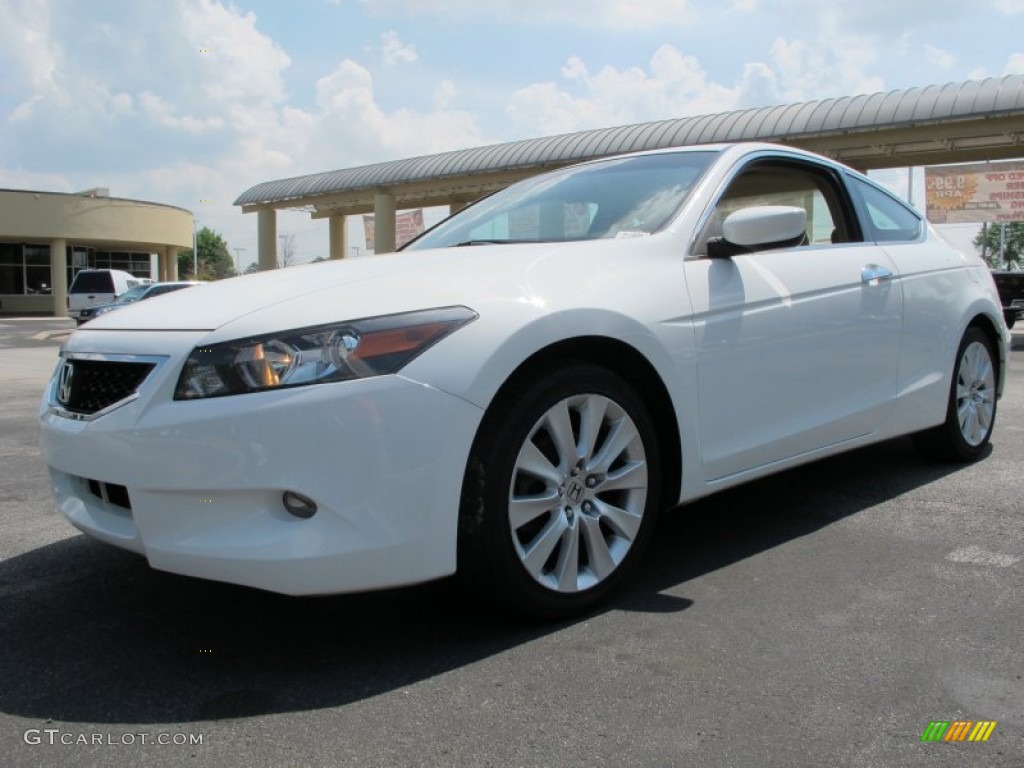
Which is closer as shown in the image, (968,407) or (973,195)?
(968,407)

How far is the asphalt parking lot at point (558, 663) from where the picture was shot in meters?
2.12

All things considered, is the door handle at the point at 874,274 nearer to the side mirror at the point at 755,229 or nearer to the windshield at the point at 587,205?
the side mirror at the point at 755,229

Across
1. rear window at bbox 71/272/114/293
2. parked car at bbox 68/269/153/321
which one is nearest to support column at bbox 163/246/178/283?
parked car at bbox 68/269/153/321

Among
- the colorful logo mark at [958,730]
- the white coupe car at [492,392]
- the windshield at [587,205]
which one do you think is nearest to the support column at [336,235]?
the windshield at [587,205]

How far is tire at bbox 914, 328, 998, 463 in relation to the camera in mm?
4668

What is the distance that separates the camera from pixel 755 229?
3.23 meters

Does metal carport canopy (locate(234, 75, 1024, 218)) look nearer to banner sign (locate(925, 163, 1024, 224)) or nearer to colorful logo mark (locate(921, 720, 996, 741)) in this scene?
banner sign (locate(925, 163, 1024, 224))

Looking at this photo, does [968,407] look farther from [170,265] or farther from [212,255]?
[212,255]

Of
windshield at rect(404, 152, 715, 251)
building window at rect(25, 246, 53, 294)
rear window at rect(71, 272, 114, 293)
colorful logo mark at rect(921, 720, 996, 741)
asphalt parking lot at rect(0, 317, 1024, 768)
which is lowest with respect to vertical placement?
colorful logo mark at rect(921, 720, 996, 741)

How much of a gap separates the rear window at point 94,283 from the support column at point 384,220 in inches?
321

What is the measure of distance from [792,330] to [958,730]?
167cm
